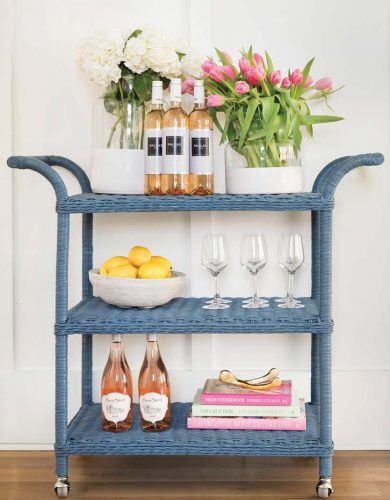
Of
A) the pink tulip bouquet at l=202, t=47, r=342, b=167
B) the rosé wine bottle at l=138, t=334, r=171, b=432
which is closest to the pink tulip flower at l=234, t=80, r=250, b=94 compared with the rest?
the pink tulip bouquet at l=202, t=47, r=342, b=167

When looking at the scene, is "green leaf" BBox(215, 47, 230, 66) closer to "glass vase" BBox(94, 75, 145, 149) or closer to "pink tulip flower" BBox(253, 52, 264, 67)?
"pink tulip flower" BBox(253, 52, 264, 67)

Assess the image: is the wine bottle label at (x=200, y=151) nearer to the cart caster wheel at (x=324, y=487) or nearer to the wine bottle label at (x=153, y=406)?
the wine bottle label at (x=153, y=406)

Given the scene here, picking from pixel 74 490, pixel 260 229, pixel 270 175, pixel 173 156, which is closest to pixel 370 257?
pixel 260 229

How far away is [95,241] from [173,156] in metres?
0.52

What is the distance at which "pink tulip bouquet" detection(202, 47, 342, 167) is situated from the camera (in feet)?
7.28

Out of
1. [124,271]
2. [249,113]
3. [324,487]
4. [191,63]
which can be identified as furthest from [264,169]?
[324,487]

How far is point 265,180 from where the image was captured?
2.25 meters

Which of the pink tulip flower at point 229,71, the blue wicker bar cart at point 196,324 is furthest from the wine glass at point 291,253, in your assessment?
the pink tulip flower at point 229,71

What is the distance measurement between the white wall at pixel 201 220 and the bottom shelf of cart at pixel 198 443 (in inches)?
14.5

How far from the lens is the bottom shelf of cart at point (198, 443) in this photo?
2.21m

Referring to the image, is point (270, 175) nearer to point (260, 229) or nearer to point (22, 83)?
point (260, 229)

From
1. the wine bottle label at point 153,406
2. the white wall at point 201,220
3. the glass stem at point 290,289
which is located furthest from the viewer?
the white wall at point 201,220

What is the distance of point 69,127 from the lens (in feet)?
8.51

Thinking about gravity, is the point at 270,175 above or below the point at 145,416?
above
